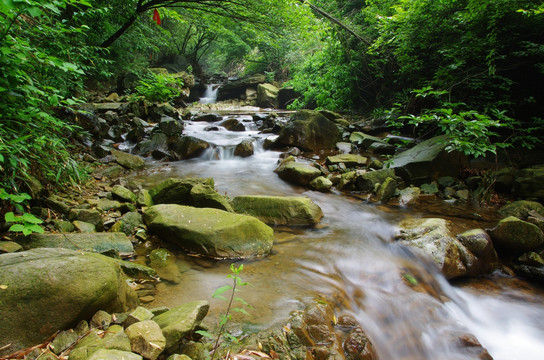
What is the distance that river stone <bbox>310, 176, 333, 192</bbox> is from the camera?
6145 millimetres

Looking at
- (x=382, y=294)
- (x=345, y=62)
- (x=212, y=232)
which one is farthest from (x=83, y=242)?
(x=345, y=62)

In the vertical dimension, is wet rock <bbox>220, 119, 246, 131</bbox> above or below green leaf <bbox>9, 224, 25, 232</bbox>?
above

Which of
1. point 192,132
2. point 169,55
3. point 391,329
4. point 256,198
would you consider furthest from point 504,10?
point 169,55

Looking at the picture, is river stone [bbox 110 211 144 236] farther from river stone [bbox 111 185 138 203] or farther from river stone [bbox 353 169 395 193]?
river stone [bbox 353 169 395 193]

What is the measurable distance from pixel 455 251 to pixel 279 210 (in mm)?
2448

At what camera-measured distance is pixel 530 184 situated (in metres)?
5.34

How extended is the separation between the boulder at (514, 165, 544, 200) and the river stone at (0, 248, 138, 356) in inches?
275

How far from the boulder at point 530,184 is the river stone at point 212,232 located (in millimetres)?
5314

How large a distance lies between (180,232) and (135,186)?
230cm

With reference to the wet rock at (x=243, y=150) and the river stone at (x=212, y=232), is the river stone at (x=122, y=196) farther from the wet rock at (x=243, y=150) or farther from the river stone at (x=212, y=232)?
the wet rock at (x=243, y=150)

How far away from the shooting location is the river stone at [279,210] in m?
4.40

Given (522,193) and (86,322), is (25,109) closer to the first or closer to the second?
(86,322)

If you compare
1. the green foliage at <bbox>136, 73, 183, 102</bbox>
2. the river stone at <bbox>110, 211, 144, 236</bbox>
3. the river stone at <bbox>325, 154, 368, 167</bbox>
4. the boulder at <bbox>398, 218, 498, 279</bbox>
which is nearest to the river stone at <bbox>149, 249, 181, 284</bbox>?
the river stone at <bbox>110, 211, 144, 236</bbox>

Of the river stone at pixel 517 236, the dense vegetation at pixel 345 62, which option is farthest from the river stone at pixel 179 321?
the river stone at pixel 517 236
